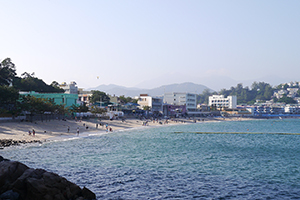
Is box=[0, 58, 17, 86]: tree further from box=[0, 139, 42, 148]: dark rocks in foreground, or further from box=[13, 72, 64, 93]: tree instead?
box=[0, 139, 42, 148]: dark rocks in foreground

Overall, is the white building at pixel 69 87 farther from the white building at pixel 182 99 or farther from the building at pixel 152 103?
the white building at pixel 182 99

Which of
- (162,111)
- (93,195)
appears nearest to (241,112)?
(162,111)

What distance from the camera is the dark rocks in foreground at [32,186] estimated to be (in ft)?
55.0

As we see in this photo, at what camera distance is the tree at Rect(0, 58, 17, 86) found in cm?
8000

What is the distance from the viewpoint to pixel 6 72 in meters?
82.1

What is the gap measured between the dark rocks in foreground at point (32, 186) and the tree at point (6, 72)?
68.7 metres

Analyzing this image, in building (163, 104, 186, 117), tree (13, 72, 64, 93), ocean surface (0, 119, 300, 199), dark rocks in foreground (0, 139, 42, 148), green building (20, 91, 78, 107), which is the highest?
tree (13, 72, 64, 93)

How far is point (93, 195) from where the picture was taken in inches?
748

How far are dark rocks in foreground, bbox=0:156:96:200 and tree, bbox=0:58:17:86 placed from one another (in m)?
68.7

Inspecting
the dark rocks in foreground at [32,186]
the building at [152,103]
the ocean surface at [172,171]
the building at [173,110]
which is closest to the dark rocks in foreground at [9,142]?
the ocean surface at [172,171]

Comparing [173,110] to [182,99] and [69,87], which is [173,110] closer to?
[182,99]

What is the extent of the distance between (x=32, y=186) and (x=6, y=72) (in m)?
74.8

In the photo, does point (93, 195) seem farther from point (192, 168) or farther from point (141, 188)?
point (192, 168)

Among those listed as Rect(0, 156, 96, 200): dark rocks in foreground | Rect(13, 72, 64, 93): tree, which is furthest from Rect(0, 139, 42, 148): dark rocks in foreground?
Rect(13, 72, 64, 93): tree
